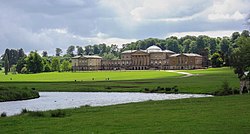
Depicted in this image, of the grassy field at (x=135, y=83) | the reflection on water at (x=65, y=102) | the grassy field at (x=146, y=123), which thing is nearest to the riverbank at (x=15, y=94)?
the reflection on water at (x=65, y=102)

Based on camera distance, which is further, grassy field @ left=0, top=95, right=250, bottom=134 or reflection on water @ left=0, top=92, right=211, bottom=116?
reflection on water @ left=0, top=92, right=211, bottom=116

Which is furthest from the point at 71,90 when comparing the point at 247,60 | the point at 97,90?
the point at 247,60

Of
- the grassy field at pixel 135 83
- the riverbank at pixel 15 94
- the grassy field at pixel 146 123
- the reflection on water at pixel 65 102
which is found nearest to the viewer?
the grassy field at pixel 146 123

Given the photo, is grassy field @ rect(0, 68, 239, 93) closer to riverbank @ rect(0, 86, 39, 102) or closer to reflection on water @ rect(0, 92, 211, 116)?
reflection on water @ rect(0, 92, 211, 116)

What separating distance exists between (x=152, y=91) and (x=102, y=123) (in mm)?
49797

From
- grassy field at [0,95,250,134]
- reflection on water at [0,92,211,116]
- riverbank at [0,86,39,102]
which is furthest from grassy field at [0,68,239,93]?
grassy field at [0,95,250,134]

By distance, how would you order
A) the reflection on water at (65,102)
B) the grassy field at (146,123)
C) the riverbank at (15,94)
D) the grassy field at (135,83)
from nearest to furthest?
the grassy field at (146,123) → the reflection on water at (65,102) → the riverbank at (15,94) → the grassy field at (135,83)

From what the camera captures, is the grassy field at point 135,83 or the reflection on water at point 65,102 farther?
the grassy field at point 135,83

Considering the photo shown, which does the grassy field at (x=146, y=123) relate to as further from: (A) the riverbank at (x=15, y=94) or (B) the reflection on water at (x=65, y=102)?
(A) the riverbank at (x=15, y=94)

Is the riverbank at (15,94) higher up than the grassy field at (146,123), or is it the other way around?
the grassy field at (146,123)

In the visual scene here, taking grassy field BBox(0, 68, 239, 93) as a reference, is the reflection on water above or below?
below

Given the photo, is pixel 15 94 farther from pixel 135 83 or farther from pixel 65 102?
pixel 135 83

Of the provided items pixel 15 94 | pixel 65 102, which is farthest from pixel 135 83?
pixel 65 102

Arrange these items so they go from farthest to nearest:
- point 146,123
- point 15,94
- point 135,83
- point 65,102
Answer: point 135,83, point 15,94, point 65,102, point 146,123
